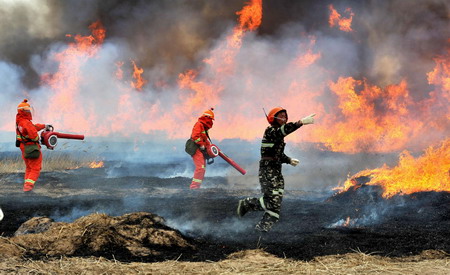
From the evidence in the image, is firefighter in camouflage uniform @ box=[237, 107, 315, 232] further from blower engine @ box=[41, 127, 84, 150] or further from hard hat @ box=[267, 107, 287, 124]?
blower engine @ box=[41, 127, 84, 150]

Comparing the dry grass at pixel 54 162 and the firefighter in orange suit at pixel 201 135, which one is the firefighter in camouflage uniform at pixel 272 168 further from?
the dry grass at pixel 54 162

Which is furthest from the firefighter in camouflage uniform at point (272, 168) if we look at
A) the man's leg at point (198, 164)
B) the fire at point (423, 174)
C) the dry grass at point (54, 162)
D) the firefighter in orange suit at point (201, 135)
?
the dry grass at point (54, 162)

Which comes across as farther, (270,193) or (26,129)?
(26,129)

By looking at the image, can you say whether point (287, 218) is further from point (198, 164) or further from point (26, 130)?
point (26, 130)

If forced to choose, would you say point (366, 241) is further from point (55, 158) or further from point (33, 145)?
point (55, 158)

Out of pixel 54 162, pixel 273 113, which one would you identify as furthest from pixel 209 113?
pixel 54 162

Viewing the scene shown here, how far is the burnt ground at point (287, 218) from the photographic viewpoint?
5.33m

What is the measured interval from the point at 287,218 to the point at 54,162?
1486 cm

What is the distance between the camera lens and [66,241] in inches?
202

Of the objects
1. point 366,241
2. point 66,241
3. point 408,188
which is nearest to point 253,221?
point 366,241

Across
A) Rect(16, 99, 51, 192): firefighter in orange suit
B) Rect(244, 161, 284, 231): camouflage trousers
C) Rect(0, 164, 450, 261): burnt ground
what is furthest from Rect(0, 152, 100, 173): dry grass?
Rect(244, 161, 284, 231): camouflage trousers

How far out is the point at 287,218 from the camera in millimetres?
7801

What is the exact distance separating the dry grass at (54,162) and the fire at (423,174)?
1505 cm

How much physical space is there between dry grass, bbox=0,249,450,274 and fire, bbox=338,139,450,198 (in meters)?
A: 5.34
